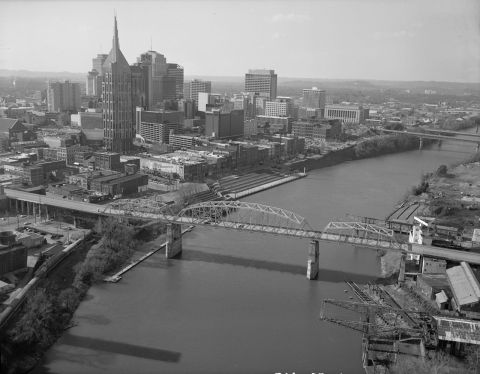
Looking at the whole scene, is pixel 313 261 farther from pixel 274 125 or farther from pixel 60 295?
pixel 274 125

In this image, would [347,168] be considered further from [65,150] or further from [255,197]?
[65,150]

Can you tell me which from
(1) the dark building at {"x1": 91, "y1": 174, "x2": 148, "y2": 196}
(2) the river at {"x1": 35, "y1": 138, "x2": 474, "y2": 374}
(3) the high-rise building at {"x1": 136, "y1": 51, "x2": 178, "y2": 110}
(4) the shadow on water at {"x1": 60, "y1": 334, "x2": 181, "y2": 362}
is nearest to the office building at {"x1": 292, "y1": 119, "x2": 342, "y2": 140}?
(3) the high-rise building at {"x1": 136, "y1": 51, "x2": 178, "y2": 110}

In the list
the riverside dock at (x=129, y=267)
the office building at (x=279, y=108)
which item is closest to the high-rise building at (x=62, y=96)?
the office building at (x=279, y=108)

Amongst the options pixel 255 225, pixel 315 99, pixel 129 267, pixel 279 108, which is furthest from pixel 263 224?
pixel 315 99

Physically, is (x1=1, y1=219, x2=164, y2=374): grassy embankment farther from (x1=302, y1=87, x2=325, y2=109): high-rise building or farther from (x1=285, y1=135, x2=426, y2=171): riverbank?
(x1=302, y1=87, x2=325, y2=109): high-rise building

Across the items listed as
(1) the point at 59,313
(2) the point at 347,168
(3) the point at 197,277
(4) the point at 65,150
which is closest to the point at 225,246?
(3) the point at 197,277

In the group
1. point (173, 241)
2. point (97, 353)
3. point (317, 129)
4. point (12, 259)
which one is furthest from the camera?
point (317, 129)
